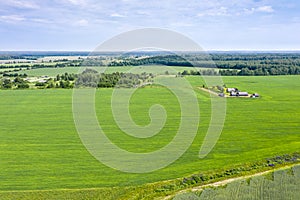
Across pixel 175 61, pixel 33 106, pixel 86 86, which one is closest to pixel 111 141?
pixel 33 106

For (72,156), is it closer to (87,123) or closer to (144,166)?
(144,166)

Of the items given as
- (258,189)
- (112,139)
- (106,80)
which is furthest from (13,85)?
(258,189)

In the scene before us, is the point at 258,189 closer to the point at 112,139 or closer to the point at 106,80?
the point at 112,139

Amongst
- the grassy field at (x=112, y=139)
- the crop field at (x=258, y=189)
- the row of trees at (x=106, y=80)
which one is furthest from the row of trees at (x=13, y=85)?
the crop field at (x=258, y=189)

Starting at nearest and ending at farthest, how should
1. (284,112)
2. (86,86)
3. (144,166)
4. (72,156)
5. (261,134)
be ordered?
(144,166), (72,156), (261,134), (284,112), (86,86)

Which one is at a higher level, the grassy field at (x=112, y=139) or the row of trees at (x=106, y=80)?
the row of trees at (x=106, y=80)

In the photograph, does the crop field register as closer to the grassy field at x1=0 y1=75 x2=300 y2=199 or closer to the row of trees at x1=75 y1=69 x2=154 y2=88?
the grassy field at x1=0 y1=75 x2=300 y2=199

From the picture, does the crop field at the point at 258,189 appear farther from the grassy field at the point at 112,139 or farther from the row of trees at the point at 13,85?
the row of trees at the point at 13,85

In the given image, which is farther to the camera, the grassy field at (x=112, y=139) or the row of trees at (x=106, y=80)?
the row of trees at (x=106, y=80)

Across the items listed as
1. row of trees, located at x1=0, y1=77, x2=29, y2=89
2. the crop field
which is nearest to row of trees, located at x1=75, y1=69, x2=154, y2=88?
row of trees, located at x1=0, y1=77, x2=29, y2=89
